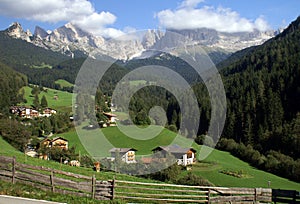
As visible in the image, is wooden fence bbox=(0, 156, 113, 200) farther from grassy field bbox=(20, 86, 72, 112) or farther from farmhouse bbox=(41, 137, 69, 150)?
grassy field bbox=(20, 86, 72, 112)

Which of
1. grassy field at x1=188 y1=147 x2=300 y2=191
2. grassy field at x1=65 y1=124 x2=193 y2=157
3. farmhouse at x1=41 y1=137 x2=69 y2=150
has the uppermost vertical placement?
grassy field at x1=65 y1=124 x2=193 y2=157

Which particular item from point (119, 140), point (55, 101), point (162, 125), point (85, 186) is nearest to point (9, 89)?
point (55, 101)

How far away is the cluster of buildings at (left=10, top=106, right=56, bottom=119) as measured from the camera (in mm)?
133300

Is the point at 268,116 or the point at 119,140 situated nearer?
the point at 119,140

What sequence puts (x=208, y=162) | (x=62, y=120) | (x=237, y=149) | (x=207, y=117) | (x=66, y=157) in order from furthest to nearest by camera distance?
(x=207, y=117) < (x=62, y=120) < (x=237, y=149) < (x=208, y=162) < (x=66, y=157)

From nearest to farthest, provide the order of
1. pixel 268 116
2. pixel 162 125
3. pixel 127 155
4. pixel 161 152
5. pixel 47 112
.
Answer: pixel 161 152, pixel 127 155, pixel 162 125, pixel 268 116, pixel 47 112

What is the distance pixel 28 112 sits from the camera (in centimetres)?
13875

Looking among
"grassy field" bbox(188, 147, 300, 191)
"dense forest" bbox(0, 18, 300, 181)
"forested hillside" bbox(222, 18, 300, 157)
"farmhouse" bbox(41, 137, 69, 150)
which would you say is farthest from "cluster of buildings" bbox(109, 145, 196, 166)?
"forested hillside" bbox(222, 18, 300, 157)

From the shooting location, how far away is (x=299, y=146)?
89.8 m

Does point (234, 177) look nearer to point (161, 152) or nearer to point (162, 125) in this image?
point (162, 125)

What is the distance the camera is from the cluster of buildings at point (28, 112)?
13330 cm

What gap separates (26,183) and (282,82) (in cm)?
12992

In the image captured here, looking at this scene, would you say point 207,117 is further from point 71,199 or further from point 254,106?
point 71,199

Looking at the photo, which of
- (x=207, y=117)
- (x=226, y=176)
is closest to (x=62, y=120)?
(x=207, y=117)
